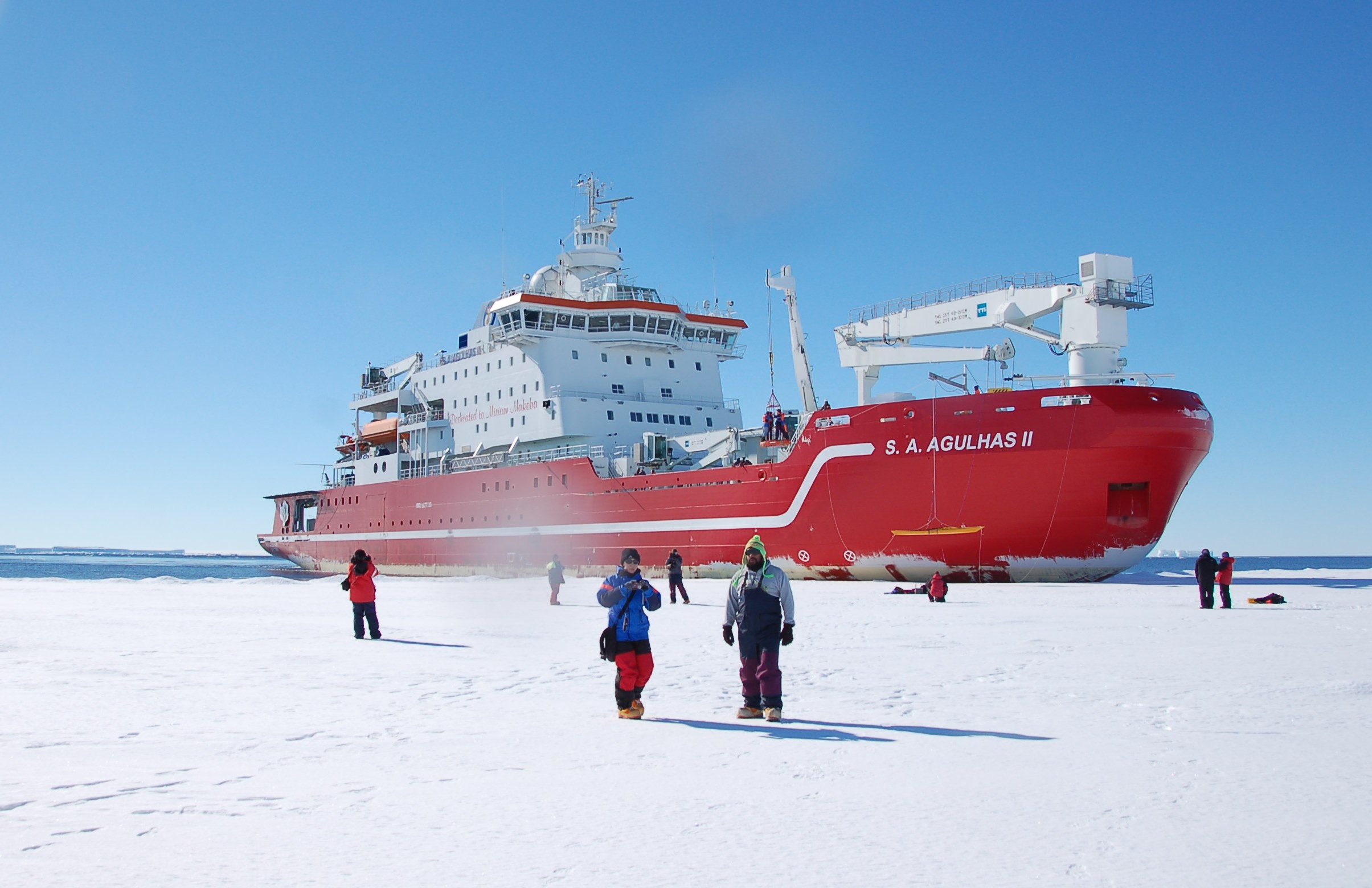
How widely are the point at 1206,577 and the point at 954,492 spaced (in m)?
5.64

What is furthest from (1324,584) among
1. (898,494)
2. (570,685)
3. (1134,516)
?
(570,685)

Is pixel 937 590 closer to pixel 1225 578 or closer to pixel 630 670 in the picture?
pixel 1225 578

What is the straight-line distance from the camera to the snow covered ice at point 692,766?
3.27 m

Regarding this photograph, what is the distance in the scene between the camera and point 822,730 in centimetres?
551

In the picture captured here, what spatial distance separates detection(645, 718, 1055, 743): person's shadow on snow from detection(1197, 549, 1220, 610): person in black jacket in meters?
10.3

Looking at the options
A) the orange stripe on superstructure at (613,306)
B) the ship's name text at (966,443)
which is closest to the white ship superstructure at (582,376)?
the orange stripe on superstructure at (613,306)

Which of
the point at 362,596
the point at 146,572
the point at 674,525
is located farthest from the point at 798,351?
the point at 146,572

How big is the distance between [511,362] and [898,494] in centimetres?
1502

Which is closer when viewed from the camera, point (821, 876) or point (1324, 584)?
point (821, 876)

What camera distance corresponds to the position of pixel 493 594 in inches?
750

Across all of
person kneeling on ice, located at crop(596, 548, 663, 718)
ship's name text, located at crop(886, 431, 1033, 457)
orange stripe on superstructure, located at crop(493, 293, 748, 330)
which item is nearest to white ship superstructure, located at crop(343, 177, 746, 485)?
orange stripe on superstructure, located at crop(493, 293, 748, 330)

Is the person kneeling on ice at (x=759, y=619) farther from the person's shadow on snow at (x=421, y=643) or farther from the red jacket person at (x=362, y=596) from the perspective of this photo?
the red jacket person at (x=362, y=596)

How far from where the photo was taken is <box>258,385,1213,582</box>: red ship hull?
18328mm

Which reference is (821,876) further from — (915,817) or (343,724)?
(343,724)
